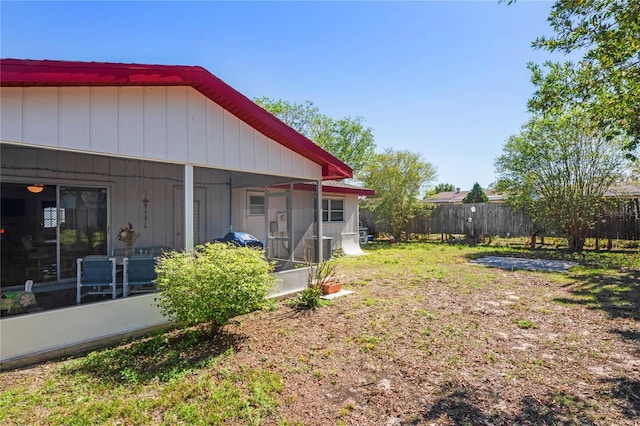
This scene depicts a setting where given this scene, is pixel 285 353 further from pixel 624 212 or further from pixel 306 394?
pixel 624 212

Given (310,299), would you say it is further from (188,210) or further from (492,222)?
(492,222)

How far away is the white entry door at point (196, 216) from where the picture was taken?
848cm

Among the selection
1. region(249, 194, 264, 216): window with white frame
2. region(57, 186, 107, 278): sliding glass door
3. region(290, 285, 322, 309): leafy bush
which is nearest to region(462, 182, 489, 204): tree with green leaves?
region(249, 194, 264, 216): window with white frame

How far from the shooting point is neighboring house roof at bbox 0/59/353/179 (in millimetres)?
3479

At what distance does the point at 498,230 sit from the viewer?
15.6m

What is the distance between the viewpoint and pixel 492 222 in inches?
619

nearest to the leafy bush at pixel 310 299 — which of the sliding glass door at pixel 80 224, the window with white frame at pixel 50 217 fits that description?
the sliding glass door at pixel 80 224

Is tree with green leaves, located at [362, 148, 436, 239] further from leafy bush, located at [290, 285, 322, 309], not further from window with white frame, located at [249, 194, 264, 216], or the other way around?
leafy bush, located at [290, 285, 322, 309]

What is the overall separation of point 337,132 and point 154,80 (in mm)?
25436

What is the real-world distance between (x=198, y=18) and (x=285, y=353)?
868 cm

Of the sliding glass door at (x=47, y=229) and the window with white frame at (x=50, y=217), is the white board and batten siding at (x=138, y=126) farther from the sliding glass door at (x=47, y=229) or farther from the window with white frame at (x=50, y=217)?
the window with white frame at (x=50, y=217)

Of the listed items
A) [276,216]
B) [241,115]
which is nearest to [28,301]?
[241,115]

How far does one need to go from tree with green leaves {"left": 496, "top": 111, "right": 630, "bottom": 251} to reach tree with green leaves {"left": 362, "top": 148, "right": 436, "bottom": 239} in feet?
14.1

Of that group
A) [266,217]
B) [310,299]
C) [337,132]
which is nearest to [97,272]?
[310,299]
